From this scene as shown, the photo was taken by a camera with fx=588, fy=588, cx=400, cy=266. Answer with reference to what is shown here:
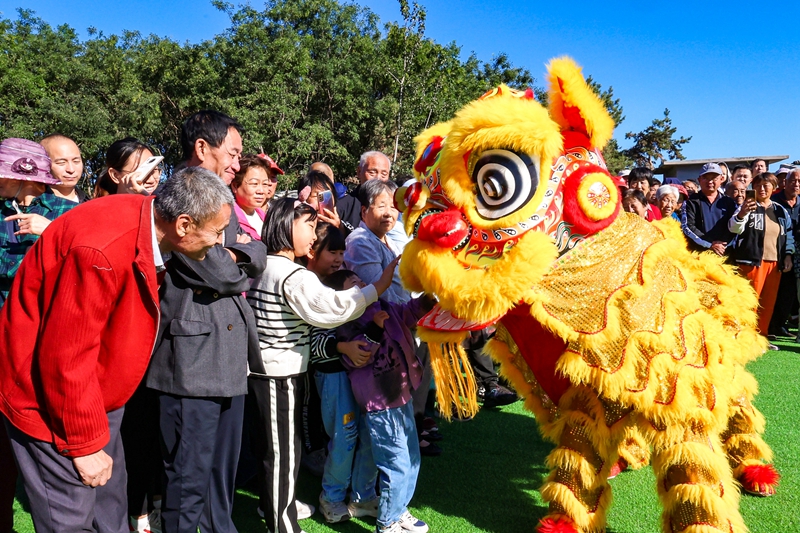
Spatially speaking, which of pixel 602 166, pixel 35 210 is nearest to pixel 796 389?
pixel 602 166

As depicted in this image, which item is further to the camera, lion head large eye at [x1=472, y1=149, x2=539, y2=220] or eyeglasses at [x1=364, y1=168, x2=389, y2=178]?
eyeglasses at [x1=364, y1=168, x2=389, y2=178]

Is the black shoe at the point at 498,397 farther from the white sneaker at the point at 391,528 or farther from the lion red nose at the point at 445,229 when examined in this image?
the lion red nose at the point at 445,229

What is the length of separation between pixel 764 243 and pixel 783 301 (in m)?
1.45

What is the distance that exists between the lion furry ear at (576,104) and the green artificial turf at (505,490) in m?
1.97

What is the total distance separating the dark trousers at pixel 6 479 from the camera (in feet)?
9.04

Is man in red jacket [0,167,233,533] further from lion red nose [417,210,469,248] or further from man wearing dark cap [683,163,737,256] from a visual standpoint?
man wearing dark cap [683,163,737,256]

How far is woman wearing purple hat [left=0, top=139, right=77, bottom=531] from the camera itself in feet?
9.11

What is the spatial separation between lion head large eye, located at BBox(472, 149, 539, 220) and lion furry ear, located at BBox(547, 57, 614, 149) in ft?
1.04

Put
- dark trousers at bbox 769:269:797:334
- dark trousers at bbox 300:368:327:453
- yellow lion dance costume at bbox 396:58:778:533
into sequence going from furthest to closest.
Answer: dark trousers at bbox 769:269:797:334 < dark trousers at bbox 300:368:327:453 < yellow lion dance costume at bbox 396:58:778:533

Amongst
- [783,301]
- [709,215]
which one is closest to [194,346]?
[709,215]

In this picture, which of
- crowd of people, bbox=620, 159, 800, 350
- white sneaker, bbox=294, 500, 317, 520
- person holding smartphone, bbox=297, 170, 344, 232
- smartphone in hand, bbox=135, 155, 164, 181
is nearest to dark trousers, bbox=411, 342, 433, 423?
white sneaker, bbox=294, 500, 317, 520

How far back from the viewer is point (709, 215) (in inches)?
267

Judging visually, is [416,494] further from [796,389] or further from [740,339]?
[796,389]

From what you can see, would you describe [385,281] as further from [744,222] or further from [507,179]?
[744,222]
